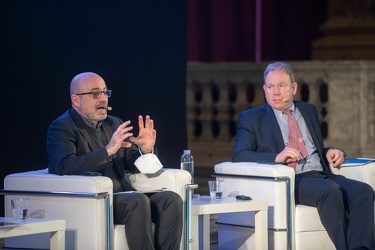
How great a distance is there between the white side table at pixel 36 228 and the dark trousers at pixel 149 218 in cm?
44

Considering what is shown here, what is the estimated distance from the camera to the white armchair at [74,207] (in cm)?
496

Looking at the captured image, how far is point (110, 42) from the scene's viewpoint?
22.4ft

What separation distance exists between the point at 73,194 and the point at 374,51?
6555mm

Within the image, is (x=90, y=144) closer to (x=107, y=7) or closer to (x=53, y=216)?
(x=53, y=216)

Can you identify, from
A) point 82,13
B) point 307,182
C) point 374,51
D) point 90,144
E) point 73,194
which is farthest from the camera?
point 374,51

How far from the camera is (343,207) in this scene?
578cm

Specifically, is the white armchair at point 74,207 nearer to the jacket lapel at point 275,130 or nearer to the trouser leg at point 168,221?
the trouser leg at point 168,221

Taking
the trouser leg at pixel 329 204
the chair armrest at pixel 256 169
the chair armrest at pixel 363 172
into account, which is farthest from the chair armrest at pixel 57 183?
the chair armrest at pixel 363 172

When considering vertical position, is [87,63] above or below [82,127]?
above

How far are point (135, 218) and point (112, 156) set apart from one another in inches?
22.8

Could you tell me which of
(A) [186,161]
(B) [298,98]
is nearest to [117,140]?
(A) [186,161]

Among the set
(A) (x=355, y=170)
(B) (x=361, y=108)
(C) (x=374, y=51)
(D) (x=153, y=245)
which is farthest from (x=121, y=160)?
(C) (x=374, y=51)

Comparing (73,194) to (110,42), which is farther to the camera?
(110,42)

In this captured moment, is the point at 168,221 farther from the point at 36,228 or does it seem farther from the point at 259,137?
the point at 259,137
